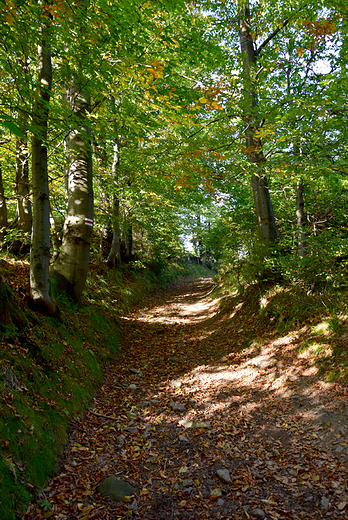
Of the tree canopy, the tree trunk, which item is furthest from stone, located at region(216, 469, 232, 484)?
the tree canopy

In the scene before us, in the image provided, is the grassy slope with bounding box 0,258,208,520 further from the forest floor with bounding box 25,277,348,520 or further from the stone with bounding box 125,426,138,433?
the stone with bounding box 125,426,138,433

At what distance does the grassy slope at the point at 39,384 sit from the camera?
8.13ft

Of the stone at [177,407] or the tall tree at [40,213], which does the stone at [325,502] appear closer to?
the stone at [177,407]

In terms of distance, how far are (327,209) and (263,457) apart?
669cm

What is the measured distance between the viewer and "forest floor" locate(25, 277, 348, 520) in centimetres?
271

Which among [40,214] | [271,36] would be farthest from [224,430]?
[271,36]

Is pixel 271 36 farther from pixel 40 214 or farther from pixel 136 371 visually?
pixel 136 371

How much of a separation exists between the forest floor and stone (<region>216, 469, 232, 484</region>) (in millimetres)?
15

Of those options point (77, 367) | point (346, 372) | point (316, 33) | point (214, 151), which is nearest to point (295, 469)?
point (346, 372)

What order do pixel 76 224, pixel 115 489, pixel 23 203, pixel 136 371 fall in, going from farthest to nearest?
pixel 23 203 → pixel 76 224 → pixel 136 371 → pixel 115 489

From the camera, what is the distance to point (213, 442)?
3.76m

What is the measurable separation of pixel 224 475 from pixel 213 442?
63 cm

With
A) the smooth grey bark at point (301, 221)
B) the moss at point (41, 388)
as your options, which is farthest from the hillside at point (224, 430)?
the smooth grey bark at point (301, 221)

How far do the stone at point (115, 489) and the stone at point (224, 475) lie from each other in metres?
1.03
